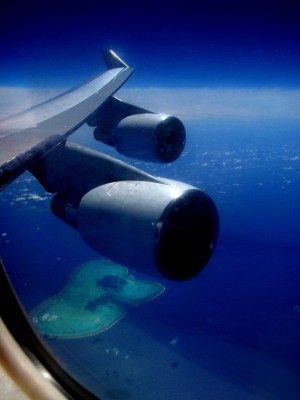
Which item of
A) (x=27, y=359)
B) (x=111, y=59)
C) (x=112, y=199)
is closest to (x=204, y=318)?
(x=111, y=59)

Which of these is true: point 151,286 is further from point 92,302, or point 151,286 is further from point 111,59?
point 111,59

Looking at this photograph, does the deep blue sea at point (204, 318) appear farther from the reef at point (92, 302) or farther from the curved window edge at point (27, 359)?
the curved window edge at point (27, 359)

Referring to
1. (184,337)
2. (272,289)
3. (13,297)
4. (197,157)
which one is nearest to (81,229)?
(13,297)

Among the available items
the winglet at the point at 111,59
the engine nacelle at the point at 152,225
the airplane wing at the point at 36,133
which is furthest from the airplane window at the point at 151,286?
the winglet at the point at 111,59

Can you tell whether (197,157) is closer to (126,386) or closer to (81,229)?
(126,386)

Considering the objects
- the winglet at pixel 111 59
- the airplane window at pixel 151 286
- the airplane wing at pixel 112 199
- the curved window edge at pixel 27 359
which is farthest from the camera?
the winglet at pixel 111 59

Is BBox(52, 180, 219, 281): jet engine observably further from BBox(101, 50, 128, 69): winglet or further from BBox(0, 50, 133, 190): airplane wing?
BBox(101, 50, 128, 69): winglet

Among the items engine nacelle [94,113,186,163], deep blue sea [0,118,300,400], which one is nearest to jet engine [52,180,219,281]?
engine nacelle [94,113,186,163]
